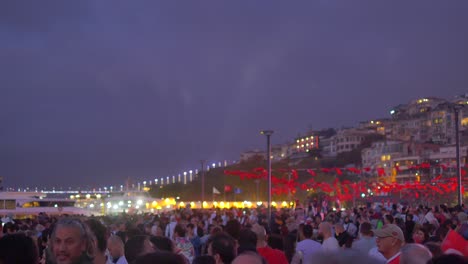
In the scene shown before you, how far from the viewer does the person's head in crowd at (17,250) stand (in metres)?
4.49

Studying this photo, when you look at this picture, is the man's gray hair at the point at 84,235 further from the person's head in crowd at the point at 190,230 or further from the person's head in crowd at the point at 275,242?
the person's head in crowd at the point at 190,230

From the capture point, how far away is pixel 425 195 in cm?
7625

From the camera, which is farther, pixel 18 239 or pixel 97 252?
pixel 97 252

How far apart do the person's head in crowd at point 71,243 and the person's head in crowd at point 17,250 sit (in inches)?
7.4

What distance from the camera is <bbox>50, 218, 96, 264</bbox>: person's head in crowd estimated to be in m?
4.77

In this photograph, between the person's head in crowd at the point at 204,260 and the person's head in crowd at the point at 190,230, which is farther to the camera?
the person's head in crowd at the point at 190,230

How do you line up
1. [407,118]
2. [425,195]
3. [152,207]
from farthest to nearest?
[407,118]
[425,195]
[152,207]

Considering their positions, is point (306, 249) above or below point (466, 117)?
below

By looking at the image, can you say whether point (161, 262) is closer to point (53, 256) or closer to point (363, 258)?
point (363, 258)

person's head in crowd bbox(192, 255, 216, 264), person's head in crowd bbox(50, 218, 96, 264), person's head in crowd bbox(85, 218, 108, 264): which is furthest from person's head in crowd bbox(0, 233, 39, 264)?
person's head in crowd bbox(192, 255, 216, 264)

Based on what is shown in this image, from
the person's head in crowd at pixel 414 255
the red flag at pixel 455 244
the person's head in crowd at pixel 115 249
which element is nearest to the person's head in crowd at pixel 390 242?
the red flag at pixel 455 244

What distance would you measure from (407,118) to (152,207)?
Result: 125 metres

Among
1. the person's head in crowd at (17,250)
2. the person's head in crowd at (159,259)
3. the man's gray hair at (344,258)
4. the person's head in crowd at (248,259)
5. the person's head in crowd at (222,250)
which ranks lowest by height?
the person's head in crowd at (222,250)

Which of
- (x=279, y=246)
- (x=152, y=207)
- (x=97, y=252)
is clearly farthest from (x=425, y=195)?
(x=97, y=252)
